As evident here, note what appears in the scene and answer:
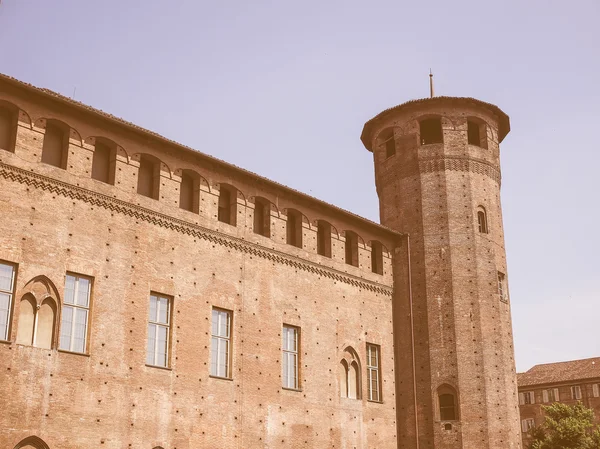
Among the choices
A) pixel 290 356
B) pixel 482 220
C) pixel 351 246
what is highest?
pixel 482 220

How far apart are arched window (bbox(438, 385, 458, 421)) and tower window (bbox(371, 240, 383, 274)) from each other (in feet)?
12.5

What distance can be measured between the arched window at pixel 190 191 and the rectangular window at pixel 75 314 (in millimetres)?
3480

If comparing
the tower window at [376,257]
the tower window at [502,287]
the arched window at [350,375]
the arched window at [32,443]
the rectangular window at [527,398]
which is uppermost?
the tower window at [376,257]

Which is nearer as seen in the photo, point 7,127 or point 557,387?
point 7,127

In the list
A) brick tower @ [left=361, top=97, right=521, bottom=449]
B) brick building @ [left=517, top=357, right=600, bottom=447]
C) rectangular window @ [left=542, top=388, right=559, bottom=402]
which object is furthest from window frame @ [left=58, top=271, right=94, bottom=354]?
rectangular window @ [left=542, top=388, right=559, bottom=402]

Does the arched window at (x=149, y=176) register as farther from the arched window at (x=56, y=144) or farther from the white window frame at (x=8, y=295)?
the white window frame at (x=8, y=295)

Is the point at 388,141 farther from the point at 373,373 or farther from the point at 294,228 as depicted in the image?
the point at 373,373

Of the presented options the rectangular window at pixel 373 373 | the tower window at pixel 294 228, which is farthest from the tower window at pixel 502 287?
the tower window at pixel 294 228

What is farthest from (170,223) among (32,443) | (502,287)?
(502,287)

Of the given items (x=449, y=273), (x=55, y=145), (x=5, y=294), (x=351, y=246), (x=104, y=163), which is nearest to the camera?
(x=5, y=294)

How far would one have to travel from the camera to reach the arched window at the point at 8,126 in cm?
1523

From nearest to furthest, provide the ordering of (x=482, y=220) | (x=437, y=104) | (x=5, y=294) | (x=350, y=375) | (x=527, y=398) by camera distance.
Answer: (x=5, y=294) → (x=350, y=375) → (x=482, y=220) → (x=437, y=104) → (x=527, y=398)

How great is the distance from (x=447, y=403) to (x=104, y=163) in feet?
37.8

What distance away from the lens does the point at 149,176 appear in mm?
17734
